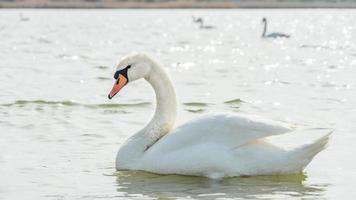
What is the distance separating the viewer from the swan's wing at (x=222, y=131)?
26.6 feet

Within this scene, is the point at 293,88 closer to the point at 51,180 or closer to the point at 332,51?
the point at 51,180

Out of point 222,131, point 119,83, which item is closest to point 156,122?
point 119,83

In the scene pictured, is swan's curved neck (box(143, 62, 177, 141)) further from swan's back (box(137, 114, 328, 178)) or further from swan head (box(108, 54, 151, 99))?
swan's back (box(137, 114, 328, 178))

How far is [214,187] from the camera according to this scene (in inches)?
321

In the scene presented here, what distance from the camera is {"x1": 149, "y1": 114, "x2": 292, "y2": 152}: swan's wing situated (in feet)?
26.6

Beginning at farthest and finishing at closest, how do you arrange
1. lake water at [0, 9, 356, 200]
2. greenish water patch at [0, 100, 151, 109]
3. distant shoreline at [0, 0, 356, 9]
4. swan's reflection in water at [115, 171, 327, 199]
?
distant shoreline at [0, 0, 356, 9], greenish water patch at [0, 100, 151, 109], lake water at [0, 9, 356, 200], swan's reflection in water at [115, 171, 327, 199]

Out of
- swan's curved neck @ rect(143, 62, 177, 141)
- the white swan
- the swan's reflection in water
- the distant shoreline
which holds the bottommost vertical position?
the swan's reflection in water

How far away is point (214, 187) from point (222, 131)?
0.49 meters

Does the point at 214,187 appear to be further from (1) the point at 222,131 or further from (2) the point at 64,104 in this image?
(2) the point at 64,104

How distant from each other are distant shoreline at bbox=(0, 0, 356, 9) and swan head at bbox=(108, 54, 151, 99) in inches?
3927

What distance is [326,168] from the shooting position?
9094mm

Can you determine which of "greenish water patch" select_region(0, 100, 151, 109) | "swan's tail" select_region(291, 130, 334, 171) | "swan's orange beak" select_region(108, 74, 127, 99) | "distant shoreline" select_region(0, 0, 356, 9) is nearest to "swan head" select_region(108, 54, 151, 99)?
"swan's orange beak" select_region(108, 74, 127, 99)

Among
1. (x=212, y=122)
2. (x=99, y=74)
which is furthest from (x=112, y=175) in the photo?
(x=99, y=74)

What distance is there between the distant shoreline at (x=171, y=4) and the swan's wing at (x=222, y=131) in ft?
329
